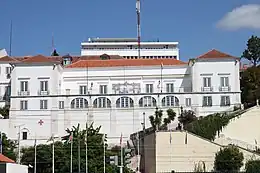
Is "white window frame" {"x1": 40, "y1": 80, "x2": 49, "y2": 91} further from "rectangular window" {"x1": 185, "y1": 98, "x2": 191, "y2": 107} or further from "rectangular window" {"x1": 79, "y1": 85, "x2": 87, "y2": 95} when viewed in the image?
"rectangular window" {"x1": 185, "y1": 98, "x2": 191, "y2": 107}

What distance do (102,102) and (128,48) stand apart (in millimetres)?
63526

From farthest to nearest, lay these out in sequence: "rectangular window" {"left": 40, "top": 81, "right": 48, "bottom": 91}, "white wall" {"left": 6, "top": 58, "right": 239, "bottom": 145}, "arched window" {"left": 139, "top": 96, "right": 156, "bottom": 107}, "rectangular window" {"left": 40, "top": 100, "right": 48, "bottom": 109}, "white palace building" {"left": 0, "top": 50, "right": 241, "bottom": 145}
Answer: "rectangular window" {"left": 40, "top": 81, "right": 48, "bottom": 91}, "arched window" {"left": 139, "top": 96, "right": 156, "bottom": 107}, "rectangular window" {"left": 40, "top": 100, "right": 48, "bottom": 109}, "white palace building" {"left": 0, "top": 50, "right": 241, "bottom": 145}, "white wall" {"left": 6, "top": 58, "right": 239, "bottom": 145}

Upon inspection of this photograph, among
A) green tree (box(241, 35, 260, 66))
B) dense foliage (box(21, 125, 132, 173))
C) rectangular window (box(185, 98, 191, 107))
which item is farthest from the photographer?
green tree (box(241, 35, 260, 66))

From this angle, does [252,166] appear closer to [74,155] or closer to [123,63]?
[74,155]

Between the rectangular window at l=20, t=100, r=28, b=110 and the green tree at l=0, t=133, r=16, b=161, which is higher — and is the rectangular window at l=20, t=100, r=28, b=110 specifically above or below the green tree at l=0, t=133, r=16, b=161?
above

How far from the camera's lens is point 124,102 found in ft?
281

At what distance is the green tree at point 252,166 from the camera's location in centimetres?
6243

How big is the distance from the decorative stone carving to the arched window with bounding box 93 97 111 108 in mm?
2684

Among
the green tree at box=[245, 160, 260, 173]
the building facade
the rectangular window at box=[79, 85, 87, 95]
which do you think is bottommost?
the green tree at box=[245, 160, 260, 173]

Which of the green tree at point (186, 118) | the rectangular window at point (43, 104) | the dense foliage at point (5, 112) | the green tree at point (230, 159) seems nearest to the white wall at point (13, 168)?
the green tree at point (230, 159)

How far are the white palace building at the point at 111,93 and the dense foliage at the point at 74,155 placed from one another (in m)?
6.69

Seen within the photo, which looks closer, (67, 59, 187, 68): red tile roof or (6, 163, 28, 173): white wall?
(6, 163, 28, 173): white wall

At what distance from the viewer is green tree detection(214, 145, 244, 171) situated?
6412 cm

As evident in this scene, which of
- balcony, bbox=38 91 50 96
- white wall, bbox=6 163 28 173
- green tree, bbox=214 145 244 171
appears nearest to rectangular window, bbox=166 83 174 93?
balcony, bbox=38 91 50 96
